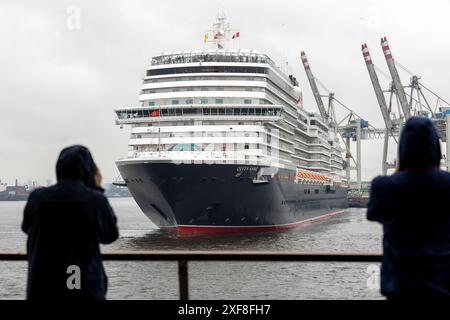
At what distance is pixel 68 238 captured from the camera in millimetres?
3879

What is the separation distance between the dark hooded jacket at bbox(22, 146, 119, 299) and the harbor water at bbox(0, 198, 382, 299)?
1099mm

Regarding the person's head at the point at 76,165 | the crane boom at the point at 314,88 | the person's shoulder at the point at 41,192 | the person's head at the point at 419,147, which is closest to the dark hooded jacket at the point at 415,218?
the person's head at the point at 419,147

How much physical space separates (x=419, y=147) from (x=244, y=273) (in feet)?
20.4

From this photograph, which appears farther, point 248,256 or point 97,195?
point 248,256

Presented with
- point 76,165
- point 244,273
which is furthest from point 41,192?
point 244,273

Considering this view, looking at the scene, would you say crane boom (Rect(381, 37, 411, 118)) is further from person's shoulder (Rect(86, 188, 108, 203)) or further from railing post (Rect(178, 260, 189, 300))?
person's shoulder (Rect(86, 188, 108, 203))

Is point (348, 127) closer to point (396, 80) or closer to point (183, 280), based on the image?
point (396, 80)

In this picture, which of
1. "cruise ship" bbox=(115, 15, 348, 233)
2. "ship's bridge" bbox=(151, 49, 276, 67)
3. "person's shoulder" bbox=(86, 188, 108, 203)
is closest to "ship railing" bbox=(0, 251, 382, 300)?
"person's shoulder" bbox=(86, 188, 108, 203)

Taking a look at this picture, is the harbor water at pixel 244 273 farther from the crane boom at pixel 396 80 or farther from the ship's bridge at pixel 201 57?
the crane boom at pixel 396 80

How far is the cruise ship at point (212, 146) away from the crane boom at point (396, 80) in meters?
33.1

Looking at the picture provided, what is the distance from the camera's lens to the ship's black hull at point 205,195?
33094mm

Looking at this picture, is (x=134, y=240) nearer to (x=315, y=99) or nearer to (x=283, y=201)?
(x=283, y=201)

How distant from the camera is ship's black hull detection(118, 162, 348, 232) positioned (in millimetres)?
33094

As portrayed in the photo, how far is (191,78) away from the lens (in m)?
41.2
